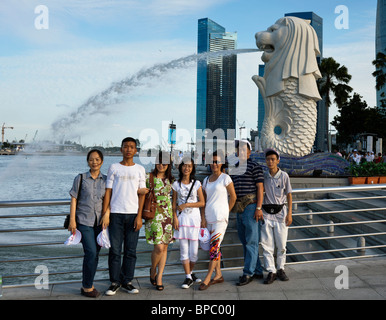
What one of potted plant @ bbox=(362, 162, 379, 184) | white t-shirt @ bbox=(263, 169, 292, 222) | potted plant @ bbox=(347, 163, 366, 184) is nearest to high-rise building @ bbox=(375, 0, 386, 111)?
potted plant @ bbox=(347, 163, 366, 184)

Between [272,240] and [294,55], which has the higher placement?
[294,55]

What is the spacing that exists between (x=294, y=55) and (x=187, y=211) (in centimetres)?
1395

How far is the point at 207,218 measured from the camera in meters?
3.98

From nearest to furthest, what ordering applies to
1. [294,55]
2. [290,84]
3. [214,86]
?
[294,55]
[290,84]
[214,86]

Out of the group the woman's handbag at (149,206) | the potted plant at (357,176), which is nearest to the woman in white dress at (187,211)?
the woman's handbag at (149,206)

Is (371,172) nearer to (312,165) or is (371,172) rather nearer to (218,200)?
(312,165)

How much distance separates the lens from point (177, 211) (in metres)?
4.02

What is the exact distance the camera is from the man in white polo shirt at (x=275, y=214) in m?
4.12

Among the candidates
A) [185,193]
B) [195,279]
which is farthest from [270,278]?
[185,193]

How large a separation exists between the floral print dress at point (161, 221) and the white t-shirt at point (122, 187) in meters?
0.20

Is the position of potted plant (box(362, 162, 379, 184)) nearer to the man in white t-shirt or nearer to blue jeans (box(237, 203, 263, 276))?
blue jeans (box(237, 203, 263, 276))

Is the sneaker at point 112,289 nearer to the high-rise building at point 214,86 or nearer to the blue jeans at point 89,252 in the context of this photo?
the blue jeans at point 89,252

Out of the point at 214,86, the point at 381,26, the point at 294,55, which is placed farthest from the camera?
the point at 381,26
